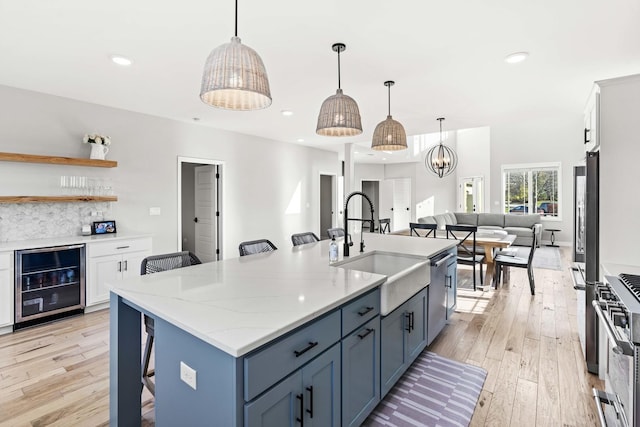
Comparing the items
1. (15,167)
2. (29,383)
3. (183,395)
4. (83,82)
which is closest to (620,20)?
(183,395)

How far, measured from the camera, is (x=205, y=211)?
5918 mm

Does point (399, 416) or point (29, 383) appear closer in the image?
point (399, 416)

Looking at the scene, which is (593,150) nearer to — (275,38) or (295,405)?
(275,38)

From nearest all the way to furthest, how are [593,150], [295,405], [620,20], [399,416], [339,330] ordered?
[295,405]
[339,330]
[399,416]
[620,20]
[593,150]

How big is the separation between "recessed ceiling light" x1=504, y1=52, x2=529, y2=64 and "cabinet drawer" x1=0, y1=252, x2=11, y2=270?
4922 mm

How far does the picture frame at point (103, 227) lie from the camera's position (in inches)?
156

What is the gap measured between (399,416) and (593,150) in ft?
7.92

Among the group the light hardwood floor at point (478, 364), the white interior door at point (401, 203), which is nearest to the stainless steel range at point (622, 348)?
the light hardwood floor at point (478, 364)

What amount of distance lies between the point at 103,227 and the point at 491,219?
915 cm

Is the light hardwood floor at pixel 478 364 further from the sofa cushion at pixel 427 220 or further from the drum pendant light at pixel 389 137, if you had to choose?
the sofa cushion at pixel 427 220

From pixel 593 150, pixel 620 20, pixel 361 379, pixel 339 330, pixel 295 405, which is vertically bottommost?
pixel 361 379

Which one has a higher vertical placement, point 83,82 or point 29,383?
point 83,82

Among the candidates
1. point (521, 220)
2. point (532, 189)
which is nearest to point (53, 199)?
point (521, 220)

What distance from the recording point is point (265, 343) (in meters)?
1.13
